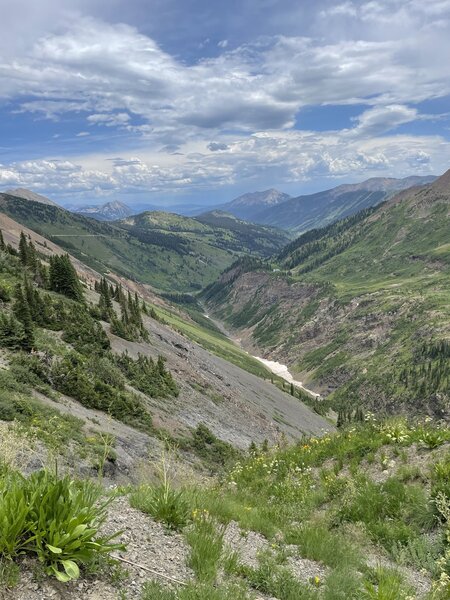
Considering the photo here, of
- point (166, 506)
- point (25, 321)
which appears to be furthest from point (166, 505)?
point (25, 321)

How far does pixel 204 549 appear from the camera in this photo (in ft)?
22.5

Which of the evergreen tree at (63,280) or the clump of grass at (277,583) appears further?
the evergreen tree at (63,280)

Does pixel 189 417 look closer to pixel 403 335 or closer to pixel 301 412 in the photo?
pixel 301 412

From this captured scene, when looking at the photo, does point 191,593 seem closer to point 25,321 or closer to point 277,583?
point 277,583

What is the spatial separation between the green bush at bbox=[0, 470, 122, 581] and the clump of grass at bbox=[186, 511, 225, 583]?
146cm

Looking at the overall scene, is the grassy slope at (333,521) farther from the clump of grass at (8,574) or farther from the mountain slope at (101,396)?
the mountain slope at (101,396)

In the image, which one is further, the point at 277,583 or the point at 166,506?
the point at 166,506

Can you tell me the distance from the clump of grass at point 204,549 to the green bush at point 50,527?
4.79ft

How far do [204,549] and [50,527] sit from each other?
2.64 metres

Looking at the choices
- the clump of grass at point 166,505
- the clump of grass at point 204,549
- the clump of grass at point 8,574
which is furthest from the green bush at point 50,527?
the clump of grass at point 166,505

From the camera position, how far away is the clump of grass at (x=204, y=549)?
6.45 m

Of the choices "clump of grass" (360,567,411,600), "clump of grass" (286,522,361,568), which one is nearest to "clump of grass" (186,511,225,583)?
"clump of grass" (286,522,361,568)

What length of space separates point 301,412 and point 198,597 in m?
109

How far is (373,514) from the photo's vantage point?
1025 cm
